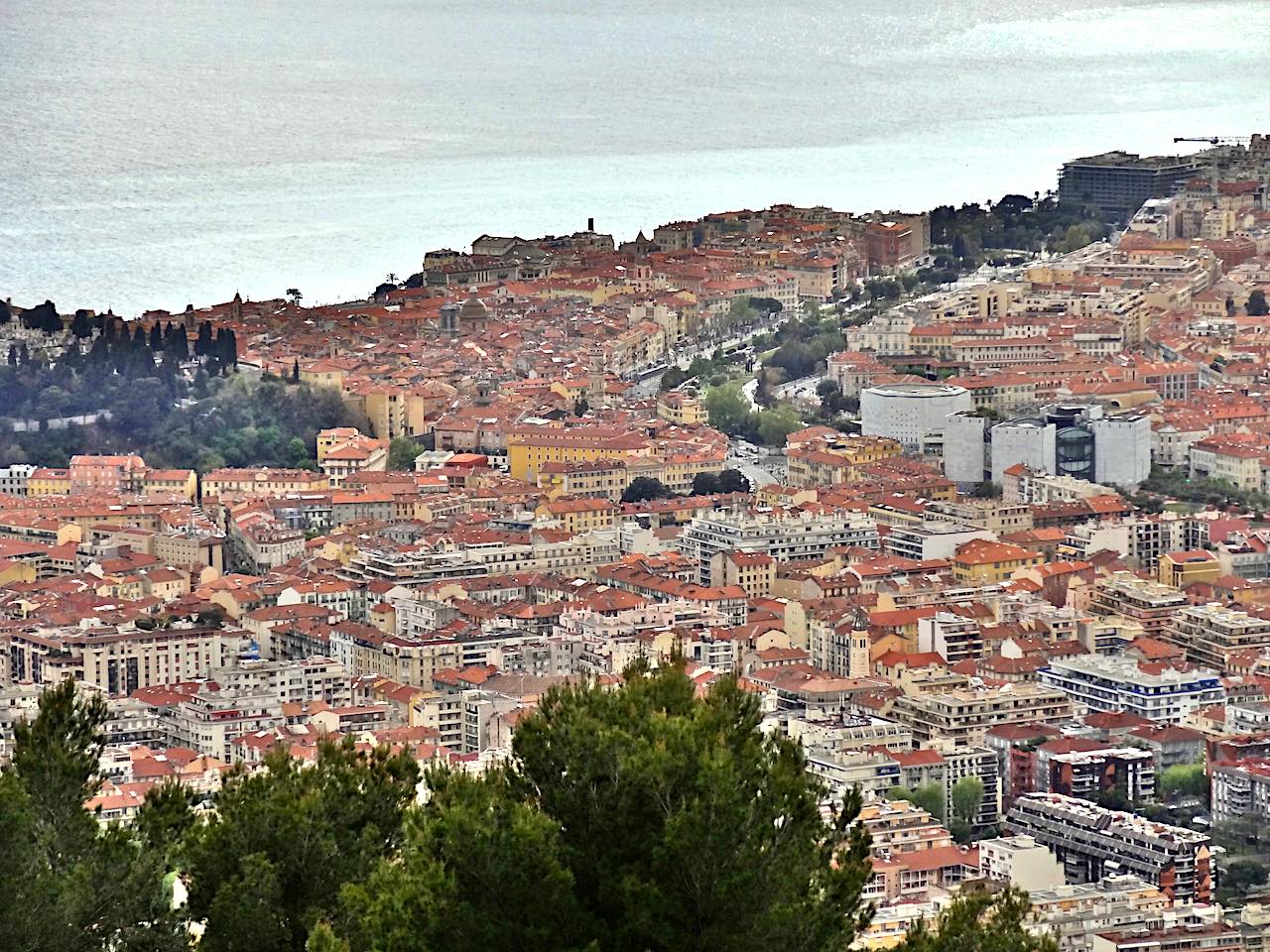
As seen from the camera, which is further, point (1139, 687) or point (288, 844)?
point (1139, 687)

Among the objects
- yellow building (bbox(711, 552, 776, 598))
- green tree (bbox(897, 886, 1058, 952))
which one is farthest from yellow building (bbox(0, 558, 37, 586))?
green tree (bbox(897, 886, 1058, 952))

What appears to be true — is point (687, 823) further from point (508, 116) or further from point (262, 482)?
point (508, 116)

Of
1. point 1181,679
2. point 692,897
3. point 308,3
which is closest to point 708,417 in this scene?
point 1181,679

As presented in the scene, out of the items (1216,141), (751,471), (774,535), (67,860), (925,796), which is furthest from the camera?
(1216,141)

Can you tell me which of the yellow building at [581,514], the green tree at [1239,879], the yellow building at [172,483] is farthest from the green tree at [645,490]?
the green tree at [1239,879]

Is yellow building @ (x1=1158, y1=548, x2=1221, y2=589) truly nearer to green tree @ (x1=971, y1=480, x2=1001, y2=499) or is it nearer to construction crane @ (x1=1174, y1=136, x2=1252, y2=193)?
green tree @ (x1=971, y1=480, x2=1001, y2=499)

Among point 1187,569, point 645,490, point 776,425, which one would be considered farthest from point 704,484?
point 1187,569
